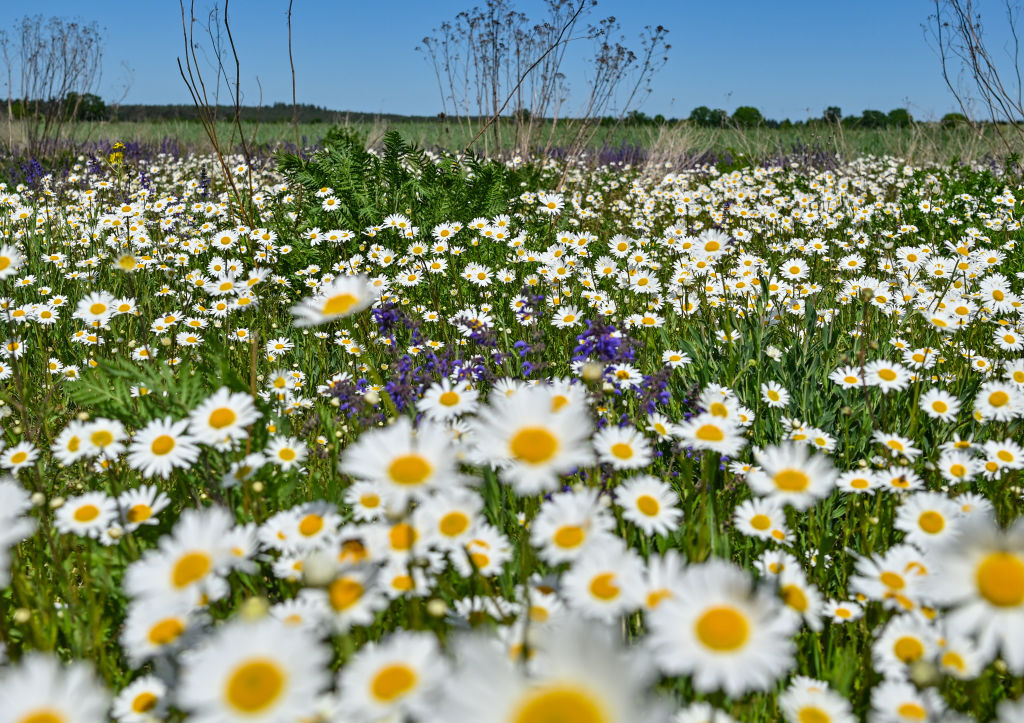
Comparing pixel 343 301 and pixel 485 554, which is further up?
pixel 343 301

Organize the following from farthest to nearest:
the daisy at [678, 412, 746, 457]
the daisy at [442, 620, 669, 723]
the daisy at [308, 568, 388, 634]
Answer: the daisy at [678, 412, 746, 457], the daisy at [308, 568, 388, 634], the daisy at [442, 620, 669, 723]

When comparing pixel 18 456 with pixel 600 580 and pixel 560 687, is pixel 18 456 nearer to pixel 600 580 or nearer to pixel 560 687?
pixel 600 580

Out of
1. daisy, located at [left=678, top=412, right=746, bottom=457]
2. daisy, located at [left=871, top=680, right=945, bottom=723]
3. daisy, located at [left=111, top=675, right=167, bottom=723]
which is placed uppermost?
daisy, located at [left=678, top=412, right=746, bottom=457]

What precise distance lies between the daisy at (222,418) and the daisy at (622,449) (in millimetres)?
815

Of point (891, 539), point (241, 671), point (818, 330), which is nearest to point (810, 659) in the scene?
point (891, 539)

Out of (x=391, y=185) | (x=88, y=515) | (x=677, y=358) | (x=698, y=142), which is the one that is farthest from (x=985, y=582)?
(x=698, y=142)

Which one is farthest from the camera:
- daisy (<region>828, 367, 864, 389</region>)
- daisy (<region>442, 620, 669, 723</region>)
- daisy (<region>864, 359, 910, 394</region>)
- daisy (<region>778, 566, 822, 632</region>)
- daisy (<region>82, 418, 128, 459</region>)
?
daisy (<region>828, 367, 864, 389</region>)

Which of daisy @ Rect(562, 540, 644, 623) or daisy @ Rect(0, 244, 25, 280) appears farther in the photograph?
daisy @ Rect(0, 244, 25, 280)

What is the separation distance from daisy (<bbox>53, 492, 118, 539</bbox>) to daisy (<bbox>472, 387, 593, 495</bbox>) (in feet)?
3.23

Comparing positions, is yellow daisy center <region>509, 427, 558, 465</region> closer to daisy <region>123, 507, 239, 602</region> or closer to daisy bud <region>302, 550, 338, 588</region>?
daisy bud <region>302, 550, 338, 588</region>

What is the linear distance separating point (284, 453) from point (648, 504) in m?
1.08

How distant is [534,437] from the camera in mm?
1036

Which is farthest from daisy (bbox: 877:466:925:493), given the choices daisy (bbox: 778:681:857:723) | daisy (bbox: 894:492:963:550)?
daisy (bbox: 778:681:857:723)

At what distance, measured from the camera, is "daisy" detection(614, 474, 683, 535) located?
132 cm
